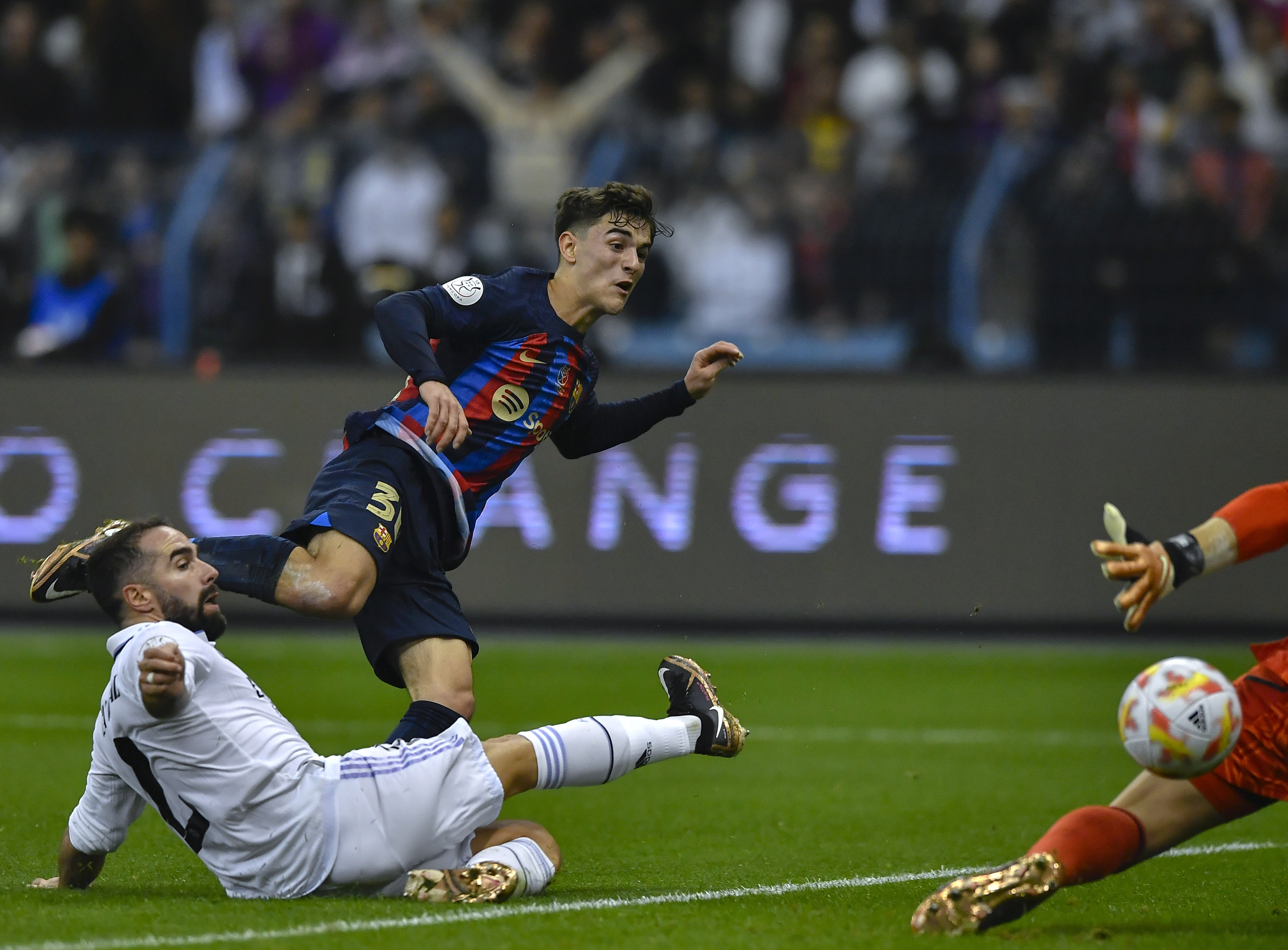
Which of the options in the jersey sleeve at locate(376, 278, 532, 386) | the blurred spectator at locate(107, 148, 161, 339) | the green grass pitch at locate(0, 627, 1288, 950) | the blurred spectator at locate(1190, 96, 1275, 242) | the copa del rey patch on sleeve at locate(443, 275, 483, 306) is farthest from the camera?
the blurred spectator at locate(107, 148, 161, 339)

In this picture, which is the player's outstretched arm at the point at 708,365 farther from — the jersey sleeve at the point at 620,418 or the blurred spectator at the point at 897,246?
the blurred spectator at the point at 897,246

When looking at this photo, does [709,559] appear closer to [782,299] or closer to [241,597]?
[782,299]

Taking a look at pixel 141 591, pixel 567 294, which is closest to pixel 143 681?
pixel 141 591

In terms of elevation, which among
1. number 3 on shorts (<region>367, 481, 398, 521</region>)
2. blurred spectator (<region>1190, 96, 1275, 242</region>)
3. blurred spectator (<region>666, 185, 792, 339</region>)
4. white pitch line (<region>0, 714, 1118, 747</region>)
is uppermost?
blurred spectator (<region>1190, 96, 1275, 242</region>)

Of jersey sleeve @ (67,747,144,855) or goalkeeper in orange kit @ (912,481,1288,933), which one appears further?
jersey sleeve @ (67,747,144,855)

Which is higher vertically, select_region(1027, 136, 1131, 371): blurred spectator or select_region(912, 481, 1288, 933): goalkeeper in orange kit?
select_region(1027, 136, 1131, 371): blurred spectator

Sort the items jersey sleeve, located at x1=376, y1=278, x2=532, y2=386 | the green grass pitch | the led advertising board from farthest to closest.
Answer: the led advertising board < jersey sleeve, located at x1=376, y1=278, x2=532, y2=386 < the green grass pitch

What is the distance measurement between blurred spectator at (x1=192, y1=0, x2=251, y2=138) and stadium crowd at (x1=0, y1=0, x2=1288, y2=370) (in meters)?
0.04

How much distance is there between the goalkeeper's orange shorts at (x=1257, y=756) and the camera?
15.0 ft

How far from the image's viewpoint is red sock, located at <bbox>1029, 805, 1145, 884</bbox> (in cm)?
446

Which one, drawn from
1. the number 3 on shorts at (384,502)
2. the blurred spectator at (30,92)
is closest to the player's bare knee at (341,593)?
the number 3 on shorts at (384,502)

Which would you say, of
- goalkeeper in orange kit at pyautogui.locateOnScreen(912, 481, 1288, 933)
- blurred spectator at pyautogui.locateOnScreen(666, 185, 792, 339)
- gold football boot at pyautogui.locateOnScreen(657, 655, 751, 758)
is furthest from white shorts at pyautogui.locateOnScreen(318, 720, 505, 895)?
blurred spectator at pyautogui.locateOnScreen(666, 185, 792, 339)

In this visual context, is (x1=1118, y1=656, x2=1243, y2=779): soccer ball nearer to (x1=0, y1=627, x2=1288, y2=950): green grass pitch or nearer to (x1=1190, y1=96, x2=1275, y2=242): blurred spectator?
(x1=0, y1=627, x2=1288, y2=950): green grass pitch

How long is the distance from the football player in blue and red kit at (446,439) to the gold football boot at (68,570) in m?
0.09
